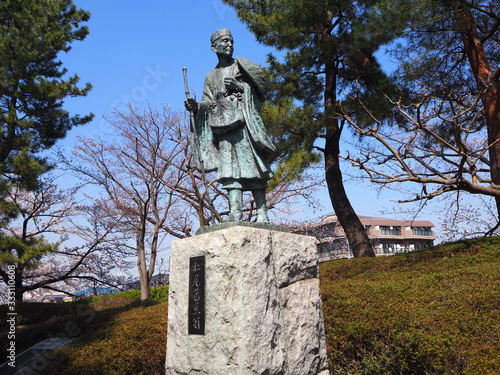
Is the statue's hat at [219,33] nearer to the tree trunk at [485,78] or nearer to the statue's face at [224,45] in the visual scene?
the statue's face at [224,45]

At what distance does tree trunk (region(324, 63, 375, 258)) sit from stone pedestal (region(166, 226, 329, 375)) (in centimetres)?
703

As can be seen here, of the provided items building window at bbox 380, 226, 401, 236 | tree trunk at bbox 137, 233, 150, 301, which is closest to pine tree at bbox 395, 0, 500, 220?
tree trunk at bbox 137, 233, 150, 301

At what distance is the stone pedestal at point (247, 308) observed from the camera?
2828 mm

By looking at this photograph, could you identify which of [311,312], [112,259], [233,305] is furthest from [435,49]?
[112,259]

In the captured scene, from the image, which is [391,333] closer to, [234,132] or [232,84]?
[234,132]

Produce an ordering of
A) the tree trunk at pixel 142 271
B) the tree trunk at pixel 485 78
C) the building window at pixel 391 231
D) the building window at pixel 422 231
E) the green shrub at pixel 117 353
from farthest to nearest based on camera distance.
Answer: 1. the building window at pixel 422 231
2. the building window at pixel 391 231
3. the tree trunk at pixel 142 271
4. the tree trunk at pixel 485 78
5. the green shrub at pixel 117 353

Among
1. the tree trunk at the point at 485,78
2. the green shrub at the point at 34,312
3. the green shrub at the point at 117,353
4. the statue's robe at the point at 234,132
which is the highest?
the tree trunk at the point at 485,78

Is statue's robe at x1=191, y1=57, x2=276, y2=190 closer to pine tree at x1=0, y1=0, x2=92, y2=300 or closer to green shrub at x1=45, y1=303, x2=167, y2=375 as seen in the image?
green shrub at x1=45, y1=303, x2=167, y2=375

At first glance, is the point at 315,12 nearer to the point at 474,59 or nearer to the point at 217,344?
the point at 474,59

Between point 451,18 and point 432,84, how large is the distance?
1.44 meters

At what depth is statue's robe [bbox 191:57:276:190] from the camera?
3.71m

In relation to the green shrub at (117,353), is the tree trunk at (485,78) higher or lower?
higher

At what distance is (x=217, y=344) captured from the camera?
2877 mm

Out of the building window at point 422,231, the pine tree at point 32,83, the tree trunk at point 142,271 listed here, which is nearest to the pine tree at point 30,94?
the pine tree at point 32,83
